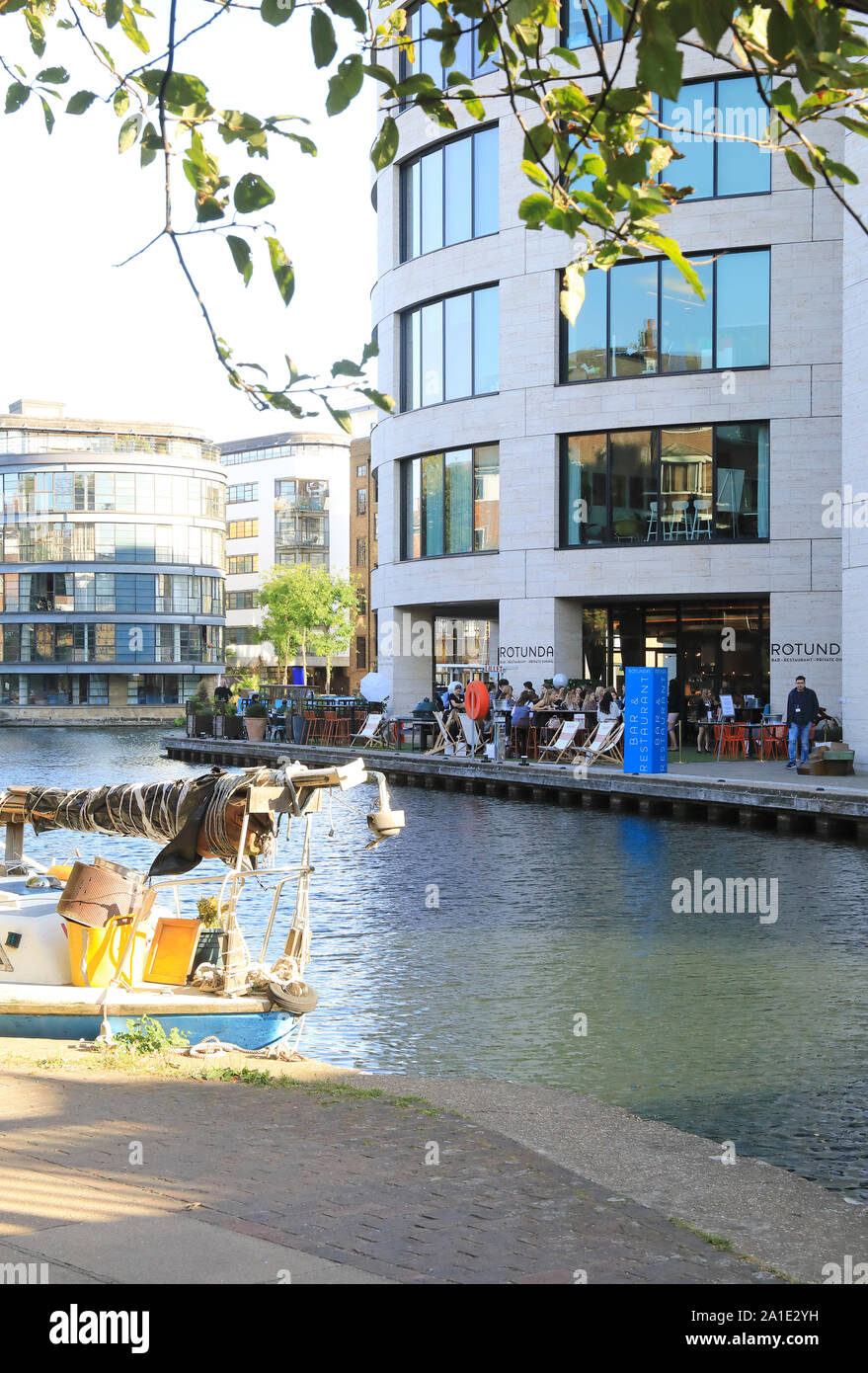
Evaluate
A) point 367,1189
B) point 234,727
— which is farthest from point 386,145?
point 234,727

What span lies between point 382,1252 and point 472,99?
4581 millimetres

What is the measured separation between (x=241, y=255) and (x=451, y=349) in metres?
40.2

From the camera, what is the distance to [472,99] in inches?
211

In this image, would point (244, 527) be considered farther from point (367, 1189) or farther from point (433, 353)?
point (367, 1189)

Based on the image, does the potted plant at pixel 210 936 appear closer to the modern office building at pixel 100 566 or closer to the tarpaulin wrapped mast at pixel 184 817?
the tarpaulin wrapped mast at pixel 184 817

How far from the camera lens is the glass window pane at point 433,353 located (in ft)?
146

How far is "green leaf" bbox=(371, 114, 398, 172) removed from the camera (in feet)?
16.4

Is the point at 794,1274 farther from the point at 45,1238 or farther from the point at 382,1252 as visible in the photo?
the point at 45,1238

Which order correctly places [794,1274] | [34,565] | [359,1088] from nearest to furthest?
[794,1274], [359,1088], [34,565]

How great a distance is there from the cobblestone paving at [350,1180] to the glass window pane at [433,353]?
37.6 metres

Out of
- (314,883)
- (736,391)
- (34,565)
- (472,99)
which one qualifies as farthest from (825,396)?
(34,565)

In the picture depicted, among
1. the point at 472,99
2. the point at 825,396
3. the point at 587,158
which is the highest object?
the point at 825,396

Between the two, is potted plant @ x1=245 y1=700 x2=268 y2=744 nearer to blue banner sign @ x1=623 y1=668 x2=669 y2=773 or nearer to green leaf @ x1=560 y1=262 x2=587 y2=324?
blue banner sign @ x1=623 y1=668 x2=669 y2=773

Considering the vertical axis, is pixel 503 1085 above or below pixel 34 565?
below
